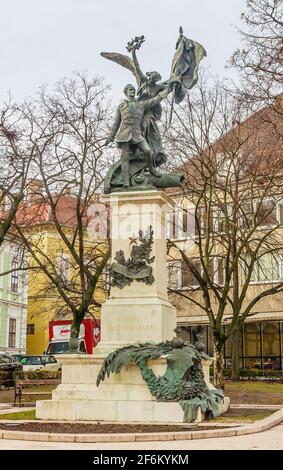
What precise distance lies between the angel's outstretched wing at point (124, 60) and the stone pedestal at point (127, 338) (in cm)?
334

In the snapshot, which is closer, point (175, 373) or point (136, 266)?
point (175, 373)

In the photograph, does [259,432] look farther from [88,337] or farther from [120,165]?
[88,337]

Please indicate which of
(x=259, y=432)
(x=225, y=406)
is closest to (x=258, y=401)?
(x=225, y=406)

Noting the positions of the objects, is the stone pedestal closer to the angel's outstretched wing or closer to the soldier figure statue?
the soldier figure statue

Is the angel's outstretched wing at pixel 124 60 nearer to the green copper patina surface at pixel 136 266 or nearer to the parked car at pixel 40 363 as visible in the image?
the green copper patina surface at pixel 136 266

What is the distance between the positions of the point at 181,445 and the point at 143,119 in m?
8.64

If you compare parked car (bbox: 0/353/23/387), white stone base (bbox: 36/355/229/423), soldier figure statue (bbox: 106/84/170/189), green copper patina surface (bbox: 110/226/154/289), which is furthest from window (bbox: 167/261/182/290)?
white stone base (bbox: 36/355/229/423)

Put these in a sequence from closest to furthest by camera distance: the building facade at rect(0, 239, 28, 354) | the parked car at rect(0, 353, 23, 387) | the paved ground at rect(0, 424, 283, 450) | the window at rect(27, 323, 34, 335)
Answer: the paved ground at rect(0, 424, 283, 450)
the parked car at rect(0, 353, 23, 387)
the building facade at rect(0, 239, 28, 354)
the window at rect(27, 323, 34, 335)

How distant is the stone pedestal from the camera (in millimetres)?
13289

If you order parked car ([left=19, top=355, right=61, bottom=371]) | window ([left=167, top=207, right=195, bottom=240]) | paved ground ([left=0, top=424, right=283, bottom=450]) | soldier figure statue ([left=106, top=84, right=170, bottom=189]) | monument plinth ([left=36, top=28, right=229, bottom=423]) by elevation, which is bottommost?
paved ground ([left=0, top=424, right=283, bottom=450])

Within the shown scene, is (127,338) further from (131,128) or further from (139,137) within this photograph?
(131,128)

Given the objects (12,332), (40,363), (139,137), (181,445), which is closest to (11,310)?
(12,332)

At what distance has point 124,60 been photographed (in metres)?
17.0

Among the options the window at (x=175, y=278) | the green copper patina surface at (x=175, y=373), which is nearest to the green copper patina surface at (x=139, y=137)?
the green copper patina surface at (x=175, y=373)
